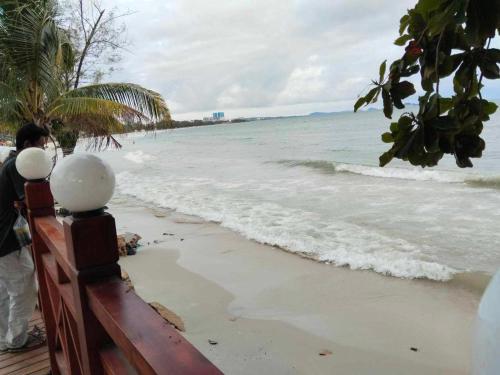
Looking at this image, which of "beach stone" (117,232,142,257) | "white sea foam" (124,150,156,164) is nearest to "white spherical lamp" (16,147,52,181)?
"beach stone" (117,232,142,257)

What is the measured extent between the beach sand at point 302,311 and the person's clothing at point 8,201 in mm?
2257

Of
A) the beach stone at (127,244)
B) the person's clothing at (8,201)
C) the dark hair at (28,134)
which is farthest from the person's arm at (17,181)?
the beach stone at (127,244)

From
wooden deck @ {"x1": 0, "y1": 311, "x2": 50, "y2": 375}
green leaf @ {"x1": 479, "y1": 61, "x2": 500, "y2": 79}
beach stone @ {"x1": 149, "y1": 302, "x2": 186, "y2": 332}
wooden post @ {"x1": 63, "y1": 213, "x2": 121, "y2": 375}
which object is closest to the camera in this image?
wooden post @ {"x1": 63, "y1": 213, "x2": 121, "y2": 375}

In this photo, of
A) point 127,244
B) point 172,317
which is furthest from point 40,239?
point 127,244

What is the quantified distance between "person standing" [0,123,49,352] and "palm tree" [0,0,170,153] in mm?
5251

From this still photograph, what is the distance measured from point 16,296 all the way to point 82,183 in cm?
248

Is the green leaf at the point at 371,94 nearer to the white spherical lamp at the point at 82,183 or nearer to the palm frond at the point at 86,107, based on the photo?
the white spherical lamp at the point at 82,183

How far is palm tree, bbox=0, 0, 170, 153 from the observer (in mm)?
7398

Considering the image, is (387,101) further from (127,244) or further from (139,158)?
(139,158)

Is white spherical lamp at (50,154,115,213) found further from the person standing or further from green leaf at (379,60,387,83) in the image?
the person standing

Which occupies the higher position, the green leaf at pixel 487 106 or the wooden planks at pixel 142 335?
the green leaf at pixel 487 106

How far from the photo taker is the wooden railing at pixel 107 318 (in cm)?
90

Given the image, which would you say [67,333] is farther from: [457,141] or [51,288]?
[457,141]

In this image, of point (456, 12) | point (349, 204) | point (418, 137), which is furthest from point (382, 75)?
point (349, 204)
